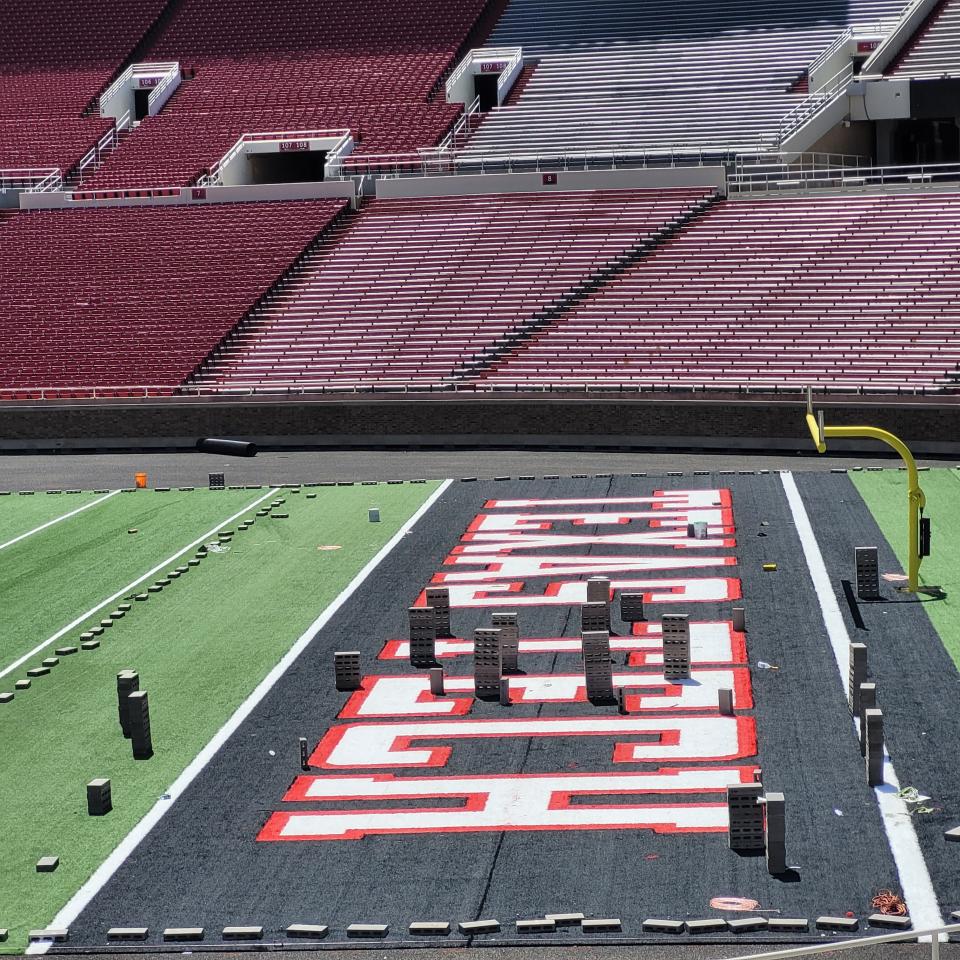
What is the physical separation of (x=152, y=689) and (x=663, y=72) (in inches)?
1448

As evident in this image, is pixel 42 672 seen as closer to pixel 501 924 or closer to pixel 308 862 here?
pixel 308 862

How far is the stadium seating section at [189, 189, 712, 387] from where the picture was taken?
127 ft

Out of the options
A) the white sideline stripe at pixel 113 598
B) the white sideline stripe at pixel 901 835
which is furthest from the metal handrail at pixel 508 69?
the white sideline stripe at pixel 901 835

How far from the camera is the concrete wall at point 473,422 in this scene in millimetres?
31719

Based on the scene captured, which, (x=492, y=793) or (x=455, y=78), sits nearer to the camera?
(x=492, y=793)

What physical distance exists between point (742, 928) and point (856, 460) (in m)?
20.3

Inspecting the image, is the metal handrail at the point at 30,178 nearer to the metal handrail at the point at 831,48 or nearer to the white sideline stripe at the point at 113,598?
the metal handrail at the point at 831,48

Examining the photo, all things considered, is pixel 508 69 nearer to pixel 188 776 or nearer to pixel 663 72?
pixel 663 72

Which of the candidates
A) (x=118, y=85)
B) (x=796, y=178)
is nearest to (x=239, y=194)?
(x=118, y=85)

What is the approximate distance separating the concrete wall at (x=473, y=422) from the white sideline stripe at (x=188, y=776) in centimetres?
1186

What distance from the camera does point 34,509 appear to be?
28953 millimetres

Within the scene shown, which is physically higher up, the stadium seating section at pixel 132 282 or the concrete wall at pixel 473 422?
the stadium seating section at pixel 132 282

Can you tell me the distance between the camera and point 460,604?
67.4 ft

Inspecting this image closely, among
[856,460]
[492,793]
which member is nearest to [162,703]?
[492,793]
